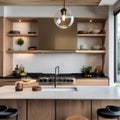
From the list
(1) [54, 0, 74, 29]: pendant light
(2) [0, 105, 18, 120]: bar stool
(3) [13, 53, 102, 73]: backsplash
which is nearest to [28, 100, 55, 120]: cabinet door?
(2) [0, 105, 18, 120]: bar stool

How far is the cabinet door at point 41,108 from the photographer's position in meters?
3.37

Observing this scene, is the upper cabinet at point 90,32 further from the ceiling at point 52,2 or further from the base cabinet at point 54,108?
the base cabinet at point 54,108

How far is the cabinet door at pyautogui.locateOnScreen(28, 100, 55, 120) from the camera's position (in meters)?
3.37

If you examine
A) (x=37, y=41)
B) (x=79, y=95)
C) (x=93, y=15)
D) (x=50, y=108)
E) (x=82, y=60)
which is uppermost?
(x=93, y=15)

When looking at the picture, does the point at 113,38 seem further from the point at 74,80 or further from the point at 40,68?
the point at 40,68

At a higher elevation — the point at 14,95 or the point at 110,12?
the point at 110,12

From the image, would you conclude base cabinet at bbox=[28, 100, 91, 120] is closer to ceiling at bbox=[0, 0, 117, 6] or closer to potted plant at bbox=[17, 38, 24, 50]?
ceiling at bbox=[0, 0, 117, 6]

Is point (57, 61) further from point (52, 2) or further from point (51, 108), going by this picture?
point (51, 108)

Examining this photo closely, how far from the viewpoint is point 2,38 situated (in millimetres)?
5617

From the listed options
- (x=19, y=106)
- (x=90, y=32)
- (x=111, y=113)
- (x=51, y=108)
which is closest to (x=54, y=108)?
(x=51, y=108)

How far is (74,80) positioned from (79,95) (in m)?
2.22

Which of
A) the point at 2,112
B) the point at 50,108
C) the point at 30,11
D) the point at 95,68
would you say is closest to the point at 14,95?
the point at 2,112

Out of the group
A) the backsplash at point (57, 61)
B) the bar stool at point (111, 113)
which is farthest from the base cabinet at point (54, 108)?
the backsplash at point (57, 61)

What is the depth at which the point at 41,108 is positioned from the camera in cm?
337
